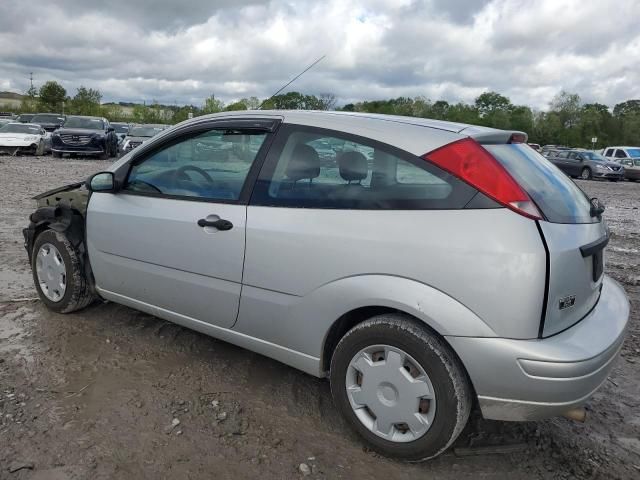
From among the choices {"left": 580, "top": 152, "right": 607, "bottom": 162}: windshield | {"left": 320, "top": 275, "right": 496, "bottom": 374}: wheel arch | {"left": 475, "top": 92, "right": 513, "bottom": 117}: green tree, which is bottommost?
{"left": 320, "top": 275, "right": 496, "bottom": 374}: wheel arch

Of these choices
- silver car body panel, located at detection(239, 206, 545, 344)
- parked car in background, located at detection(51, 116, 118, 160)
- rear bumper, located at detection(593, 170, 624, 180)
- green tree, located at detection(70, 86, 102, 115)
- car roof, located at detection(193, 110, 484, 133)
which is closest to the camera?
silver car body panel, located at detection(239, 206, 545, 344)

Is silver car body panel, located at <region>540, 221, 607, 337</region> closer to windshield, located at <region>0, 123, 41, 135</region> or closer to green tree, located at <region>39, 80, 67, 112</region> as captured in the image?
windshield, located at <region>0, 123, 41, 135</region>

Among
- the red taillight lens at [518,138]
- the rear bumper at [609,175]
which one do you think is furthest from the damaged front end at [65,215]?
the rear bumper at [609,175]

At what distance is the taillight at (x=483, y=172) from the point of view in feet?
7.42

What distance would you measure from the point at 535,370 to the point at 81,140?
20.8m

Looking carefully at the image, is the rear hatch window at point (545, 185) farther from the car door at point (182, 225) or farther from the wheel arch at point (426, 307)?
the car door at point (182, 225)

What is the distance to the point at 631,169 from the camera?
2628 centimetres

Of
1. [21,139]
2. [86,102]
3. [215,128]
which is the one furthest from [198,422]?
[86,102]

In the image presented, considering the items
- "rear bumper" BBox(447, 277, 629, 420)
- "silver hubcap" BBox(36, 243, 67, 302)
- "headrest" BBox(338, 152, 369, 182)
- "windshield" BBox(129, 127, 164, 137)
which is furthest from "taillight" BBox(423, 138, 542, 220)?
"windshield" BBox(129, 127, 164, 137)

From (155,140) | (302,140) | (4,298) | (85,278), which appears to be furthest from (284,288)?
(4,298)

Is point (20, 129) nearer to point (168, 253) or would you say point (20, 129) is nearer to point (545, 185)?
point (168, 253)

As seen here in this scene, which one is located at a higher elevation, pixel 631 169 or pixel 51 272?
pixel 631 169

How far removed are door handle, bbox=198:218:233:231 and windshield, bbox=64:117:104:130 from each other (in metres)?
20.5

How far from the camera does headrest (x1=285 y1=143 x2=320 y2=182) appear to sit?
9.24 feet
